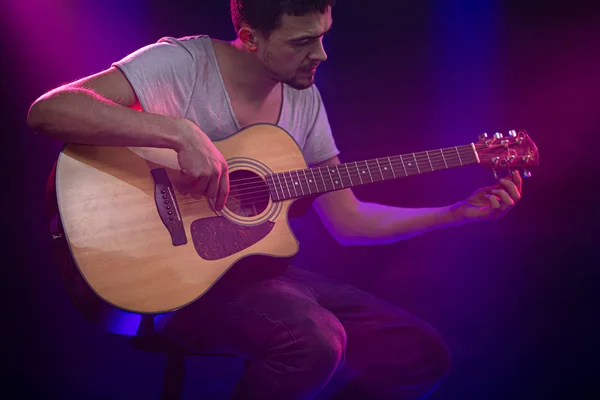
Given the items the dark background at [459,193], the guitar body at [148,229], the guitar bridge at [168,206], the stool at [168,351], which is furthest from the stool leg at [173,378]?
the dark background at [459,193]

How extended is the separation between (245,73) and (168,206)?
761 mm

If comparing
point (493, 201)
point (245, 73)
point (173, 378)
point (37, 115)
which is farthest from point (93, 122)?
point (493, 201)

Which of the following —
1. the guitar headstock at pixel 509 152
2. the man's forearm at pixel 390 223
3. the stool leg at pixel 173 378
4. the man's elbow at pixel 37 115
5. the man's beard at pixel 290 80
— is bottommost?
the stool leg at pixel 173 378

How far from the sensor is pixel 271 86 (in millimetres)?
2225

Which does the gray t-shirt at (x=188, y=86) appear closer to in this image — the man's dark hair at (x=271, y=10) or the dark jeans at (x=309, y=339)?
the man's dark hair at (x=271, y=10)

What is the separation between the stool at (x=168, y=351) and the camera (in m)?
1.73

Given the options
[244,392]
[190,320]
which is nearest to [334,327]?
[244,392]

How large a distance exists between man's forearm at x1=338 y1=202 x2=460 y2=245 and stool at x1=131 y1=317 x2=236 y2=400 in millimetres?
869

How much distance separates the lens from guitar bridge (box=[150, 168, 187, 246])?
65.6 inches

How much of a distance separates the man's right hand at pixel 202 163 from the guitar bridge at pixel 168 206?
93mm

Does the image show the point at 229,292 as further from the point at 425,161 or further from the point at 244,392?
the point at 425,161

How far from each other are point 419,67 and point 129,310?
2.27m

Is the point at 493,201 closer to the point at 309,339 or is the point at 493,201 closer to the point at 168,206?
the point at 309,339

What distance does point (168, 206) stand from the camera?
5.55 ft
